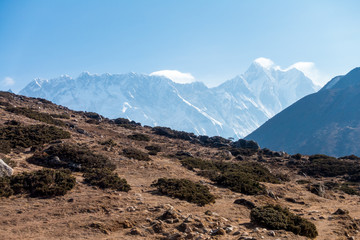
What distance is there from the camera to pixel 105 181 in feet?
42.2

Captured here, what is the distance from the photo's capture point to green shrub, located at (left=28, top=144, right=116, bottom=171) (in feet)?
50.4

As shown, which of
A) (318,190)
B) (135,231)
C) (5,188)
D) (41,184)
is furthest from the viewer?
(318,190)

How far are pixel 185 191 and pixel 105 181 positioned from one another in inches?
169

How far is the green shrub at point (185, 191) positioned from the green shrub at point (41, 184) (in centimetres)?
476

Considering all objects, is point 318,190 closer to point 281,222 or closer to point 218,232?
point 281,222

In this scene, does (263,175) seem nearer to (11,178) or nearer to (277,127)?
(11,178)

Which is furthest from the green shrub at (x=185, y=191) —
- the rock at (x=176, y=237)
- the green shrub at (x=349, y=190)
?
the green shrub at (x=349, y=190)

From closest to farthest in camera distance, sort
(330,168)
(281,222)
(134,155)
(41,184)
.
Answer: (281,222)
(41,184)
(134,155)
(330,168)

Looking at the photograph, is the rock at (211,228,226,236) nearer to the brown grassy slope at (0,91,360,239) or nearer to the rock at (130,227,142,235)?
the brown grassy slope at (0,91,360,239)

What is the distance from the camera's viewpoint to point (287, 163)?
32875 mm

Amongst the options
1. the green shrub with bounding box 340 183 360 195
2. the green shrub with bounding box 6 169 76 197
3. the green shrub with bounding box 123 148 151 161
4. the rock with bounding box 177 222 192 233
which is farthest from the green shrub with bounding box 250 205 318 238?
the green shrub with bounding box 340 183 360 195

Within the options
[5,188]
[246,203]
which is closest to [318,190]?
[246,203]

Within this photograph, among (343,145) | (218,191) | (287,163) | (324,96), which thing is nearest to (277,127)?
(324,96)

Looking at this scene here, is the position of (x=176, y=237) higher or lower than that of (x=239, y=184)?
lower
